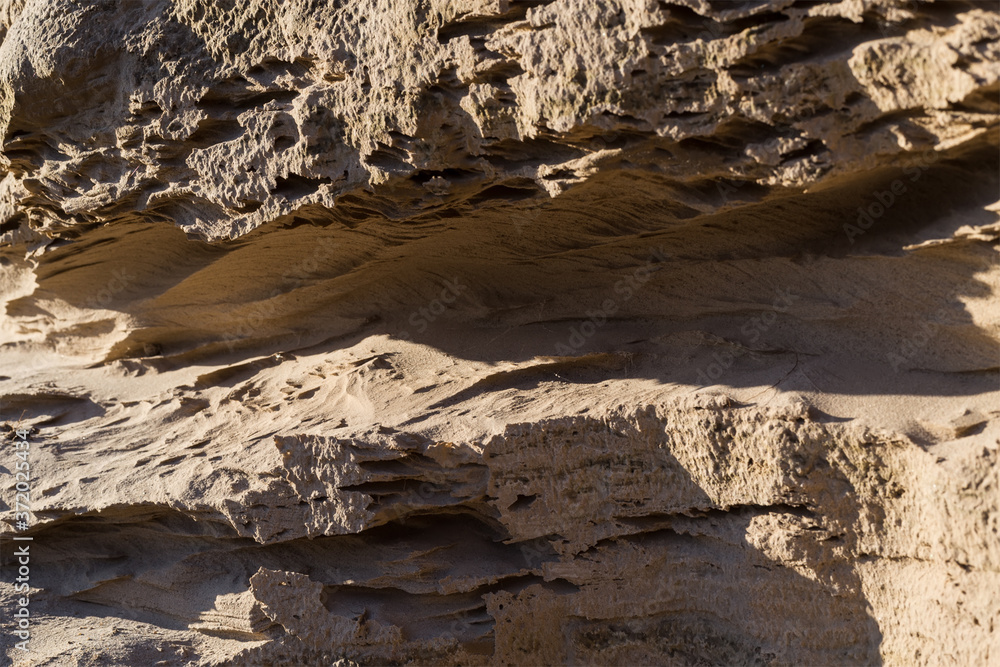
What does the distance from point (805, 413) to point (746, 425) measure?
217 millimetres

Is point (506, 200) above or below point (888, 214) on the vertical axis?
above

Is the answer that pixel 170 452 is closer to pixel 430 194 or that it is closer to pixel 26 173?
pixel 26 173

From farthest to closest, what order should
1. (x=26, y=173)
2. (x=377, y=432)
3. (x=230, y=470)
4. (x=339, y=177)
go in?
(x=26, y=173) → (x=230, y=470) → (x=377, y=432) → (x=339, y=177)

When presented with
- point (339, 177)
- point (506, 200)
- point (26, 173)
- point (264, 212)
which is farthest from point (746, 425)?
point (26, 173)

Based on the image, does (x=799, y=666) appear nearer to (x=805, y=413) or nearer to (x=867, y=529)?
(x=867, y=529)

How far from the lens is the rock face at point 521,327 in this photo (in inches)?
95.5

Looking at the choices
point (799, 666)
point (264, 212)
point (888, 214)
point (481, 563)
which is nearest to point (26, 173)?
point (264, 212)

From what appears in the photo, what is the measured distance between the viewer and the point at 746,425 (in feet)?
9.32

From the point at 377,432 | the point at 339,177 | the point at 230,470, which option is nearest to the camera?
the point at 339,177

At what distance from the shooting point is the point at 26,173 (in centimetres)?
362

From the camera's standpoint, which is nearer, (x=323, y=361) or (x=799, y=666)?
(x=799, y=666)

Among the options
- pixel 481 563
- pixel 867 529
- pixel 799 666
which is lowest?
pixel 799 666

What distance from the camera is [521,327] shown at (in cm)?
349

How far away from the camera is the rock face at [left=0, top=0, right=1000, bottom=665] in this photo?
7.96 ft
